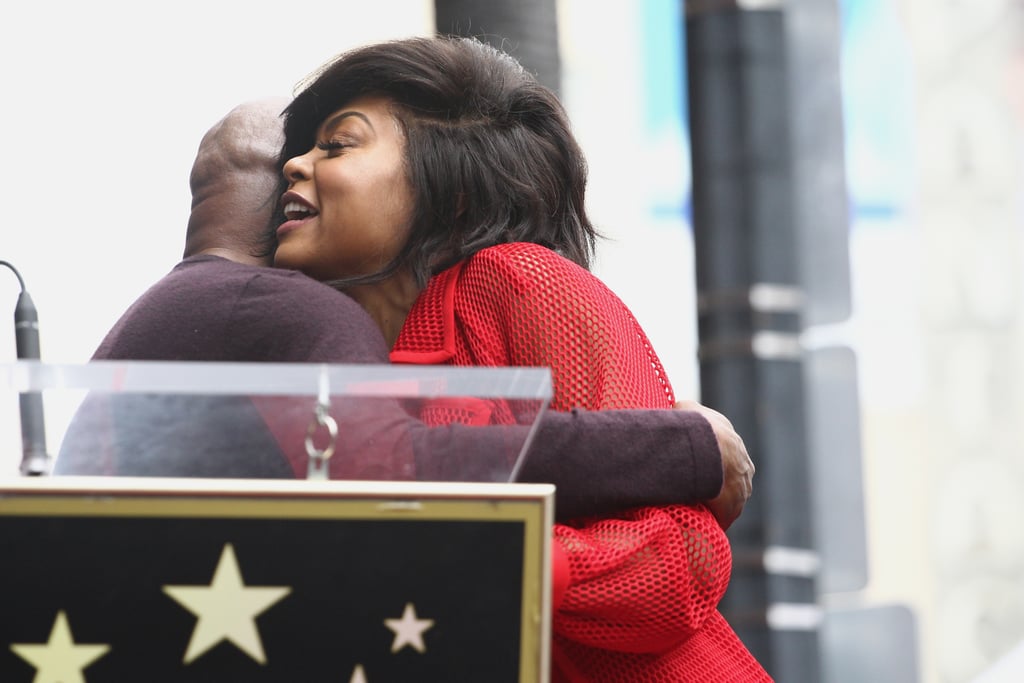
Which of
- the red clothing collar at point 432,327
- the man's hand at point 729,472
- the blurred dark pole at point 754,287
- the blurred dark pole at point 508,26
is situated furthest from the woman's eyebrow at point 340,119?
the blurred dark pole at point 754,287

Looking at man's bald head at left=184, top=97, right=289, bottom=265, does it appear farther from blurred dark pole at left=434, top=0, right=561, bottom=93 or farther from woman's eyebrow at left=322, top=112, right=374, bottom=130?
blurred dark pole at left=434, top=0, right=561, bottom=93

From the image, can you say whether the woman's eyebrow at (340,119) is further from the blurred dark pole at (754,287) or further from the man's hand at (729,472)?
the blurred dark pole at (754,287)

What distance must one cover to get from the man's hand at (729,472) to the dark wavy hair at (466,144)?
21.9 inches

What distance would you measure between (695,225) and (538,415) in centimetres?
258

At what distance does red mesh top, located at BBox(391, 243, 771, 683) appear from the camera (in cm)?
195

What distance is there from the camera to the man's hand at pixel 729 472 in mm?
2109

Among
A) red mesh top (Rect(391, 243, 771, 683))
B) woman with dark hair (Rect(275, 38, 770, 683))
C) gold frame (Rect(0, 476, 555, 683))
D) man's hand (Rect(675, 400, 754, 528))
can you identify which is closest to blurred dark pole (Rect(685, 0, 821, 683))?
woman with dark hair (Rect(275, 38, 770, 683))

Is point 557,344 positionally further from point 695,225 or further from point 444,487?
point 695,225

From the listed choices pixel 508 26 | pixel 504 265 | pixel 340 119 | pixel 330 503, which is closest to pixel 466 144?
pixel 340 119

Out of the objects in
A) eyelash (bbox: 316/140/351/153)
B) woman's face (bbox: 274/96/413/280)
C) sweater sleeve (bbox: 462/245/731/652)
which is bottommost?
sweater sleeve (bbox: 462/245/731/652)

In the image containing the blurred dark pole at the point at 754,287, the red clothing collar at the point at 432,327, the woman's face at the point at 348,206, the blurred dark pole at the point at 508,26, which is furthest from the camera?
the blurred dark pole at the point at 754,287

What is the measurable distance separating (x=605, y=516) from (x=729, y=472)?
228 millimetres

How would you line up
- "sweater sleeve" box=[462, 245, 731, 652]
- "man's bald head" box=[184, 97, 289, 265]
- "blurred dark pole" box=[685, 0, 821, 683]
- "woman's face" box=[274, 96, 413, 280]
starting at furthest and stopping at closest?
"blurred dark pole" box=[685, 0, 821, 683]
"man's bald head" box=[184, 97, 289, 265]
"woman's face" box=[274, 96, 413, 280]
"sweater sleeve" box=[462, 245, 731, 652]

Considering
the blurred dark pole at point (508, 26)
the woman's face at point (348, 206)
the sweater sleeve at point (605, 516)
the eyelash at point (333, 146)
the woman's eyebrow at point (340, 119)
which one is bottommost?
the sweater sleeve at point (605, 516)
